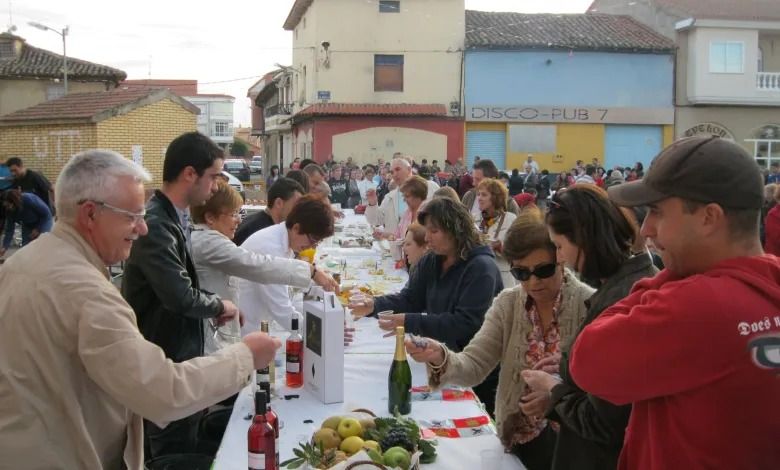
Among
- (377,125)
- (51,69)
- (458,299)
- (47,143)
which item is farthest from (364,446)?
(51,69)

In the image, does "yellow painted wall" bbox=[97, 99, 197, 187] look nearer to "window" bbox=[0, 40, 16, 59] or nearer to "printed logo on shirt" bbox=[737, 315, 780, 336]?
"printed logo on shirt" bbox=[737, 315, 780, 336]

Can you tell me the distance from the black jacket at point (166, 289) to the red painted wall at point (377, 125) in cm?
2400

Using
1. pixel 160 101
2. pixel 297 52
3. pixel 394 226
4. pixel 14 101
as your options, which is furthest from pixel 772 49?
pixel 14 101

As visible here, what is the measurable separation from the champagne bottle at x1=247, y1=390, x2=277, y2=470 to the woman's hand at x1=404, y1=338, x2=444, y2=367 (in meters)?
0.76

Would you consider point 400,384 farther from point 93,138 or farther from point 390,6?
point 390,6

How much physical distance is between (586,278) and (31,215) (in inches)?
421

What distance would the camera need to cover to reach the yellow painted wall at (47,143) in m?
16.3

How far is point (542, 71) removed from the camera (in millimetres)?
27016

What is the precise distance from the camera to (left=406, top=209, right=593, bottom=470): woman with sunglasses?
265 centimetres

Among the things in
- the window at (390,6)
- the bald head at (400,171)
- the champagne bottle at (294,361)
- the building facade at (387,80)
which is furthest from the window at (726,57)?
the champagne bottle at (294,361)

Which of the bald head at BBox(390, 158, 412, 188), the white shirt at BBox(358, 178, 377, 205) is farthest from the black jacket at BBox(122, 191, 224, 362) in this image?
the white shirt at BBox(358, 178, 377, 205)

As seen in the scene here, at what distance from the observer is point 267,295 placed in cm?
397

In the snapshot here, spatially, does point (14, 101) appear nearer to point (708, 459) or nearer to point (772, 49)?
point (772, 49)

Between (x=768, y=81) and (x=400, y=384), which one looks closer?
(x=400, y=384)
